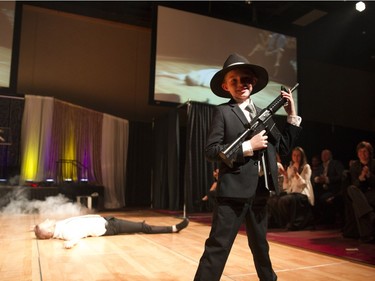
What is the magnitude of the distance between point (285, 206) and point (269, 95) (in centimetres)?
326

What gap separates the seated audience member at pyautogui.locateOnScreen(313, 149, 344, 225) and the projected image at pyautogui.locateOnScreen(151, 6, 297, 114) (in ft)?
7.95

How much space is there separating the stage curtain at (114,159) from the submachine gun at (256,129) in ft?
23.4

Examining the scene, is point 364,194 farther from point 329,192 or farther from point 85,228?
point 85,228

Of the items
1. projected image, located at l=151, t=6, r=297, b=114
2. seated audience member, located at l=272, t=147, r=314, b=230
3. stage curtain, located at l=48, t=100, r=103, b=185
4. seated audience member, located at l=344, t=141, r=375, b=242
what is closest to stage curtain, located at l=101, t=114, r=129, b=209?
stage curtain, located at l=48, t=100, r=103, b=185

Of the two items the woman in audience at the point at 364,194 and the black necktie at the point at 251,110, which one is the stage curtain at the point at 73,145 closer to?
the woman in audience at the point at 364,194

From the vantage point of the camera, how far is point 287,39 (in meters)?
7.64

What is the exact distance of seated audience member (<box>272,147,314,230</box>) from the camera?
4.47 meters

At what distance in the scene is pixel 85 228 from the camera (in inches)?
136

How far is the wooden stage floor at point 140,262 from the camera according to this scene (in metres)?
2.23

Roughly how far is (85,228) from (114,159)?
5.06 meters

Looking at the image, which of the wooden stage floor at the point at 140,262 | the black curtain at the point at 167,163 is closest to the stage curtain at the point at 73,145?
the black curtain at the point at 167,163

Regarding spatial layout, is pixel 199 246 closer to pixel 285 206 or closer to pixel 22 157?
pixel 285 206

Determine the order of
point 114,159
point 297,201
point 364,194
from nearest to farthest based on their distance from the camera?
point 364,194 → point 297,201 → point 114,159

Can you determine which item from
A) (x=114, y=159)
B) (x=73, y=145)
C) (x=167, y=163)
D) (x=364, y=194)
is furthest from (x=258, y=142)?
(x=114, y=159)
